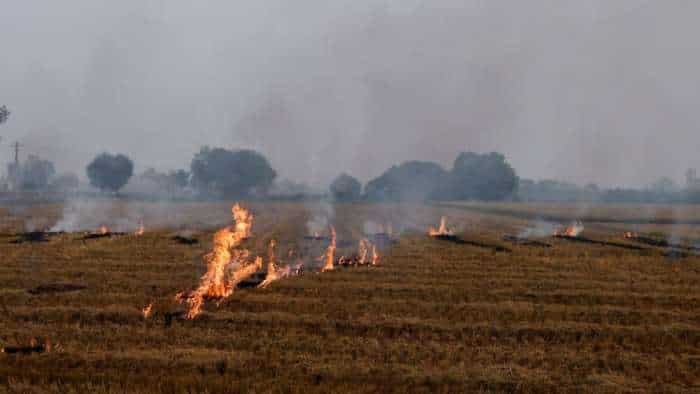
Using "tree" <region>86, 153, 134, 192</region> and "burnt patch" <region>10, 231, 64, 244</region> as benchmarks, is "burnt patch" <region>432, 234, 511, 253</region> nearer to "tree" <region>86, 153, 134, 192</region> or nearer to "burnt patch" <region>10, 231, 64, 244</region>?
"burnt patch" <region>10, 231, 64, 244</region>

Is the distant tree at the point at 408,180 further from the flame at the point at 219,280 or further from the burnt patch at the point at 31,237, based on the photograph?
the flame at the point at 219,280

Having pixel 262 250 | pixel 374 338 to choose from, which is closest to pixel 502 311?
pixel 374 338

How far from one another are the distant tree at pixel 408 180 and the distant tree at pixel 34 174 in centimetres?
11480

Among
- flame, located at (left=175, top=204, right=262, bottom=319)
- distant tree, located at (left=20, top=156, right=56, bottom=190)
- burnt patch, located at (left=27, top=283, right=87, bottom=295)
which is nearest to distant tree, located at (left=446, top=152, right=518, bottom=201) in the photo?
flame, located at (left=175, top=204, right=262, bottom=319)

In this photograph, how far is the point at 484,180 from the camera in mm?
128250

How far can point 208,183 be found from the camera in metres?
154

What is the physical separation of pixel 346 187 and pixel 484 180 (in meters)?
41.3

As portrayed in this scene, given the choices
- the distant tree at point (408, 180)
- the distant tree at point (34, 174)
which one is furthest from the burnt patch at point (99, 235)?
the distant tree at point (34, 174)

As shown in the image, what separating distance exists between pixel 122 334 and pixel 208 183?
148 m

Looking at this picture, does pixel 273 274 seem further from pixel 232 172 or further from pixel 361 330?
pixel 232 172

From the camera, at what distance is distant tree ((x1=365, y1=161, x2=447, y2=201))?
143125 millimetres

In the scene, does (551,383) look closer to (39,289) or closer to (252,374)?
(252,374)

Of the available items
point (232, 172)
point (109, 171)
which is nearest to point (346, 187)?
point (232, 172)

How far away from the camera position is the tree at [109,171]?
146 metres
